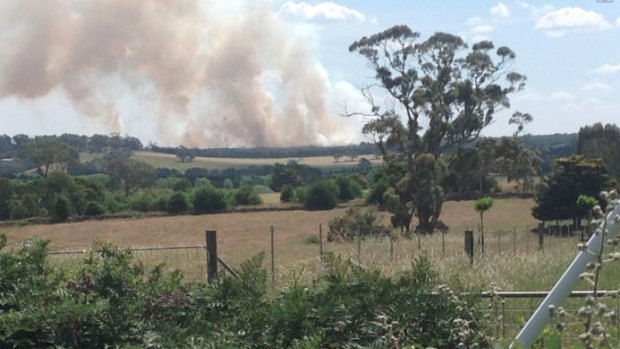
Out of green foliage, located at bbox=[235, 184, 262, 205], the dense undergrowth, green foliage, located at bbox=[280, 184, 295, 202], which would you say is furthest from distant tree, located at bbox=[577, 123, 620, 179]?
the dense undergrowth

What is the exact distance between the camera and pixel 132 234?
36688 mm

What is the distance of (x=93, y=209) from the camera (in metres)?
46.3

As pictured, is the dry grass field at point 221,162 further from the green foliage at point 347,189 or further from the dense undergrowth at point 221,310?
the dense undergrowth at point 221,310

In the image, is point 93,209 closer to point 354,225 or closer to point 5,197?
point 5,197

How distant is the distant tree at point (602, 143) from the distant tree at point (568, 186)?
1262 cm

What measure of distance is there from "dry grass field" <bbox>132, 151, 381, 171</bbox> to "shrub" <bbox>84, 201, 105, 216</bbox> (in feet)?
186

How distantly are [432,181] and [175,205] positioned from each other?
15.8 m

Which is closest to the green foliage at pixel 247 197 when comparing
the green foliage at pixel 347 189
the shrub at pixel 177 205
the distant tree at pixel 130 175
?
the shrub at pixel 177 205

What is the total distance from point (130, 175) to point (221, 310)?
6504 centimetres

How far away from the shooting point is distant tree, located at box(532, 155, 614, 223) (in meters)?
33.5

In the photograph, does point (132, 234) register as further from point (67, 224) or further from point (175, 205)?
point (175, 205)

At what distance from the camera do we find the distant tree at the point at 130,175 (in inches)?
2657

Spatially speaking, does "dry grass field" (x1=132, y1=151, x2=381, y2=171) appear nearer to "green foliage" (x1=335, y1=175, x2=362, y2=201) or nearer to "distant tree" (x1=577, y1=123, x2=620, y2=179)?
"green foliage" (x1=335, y1=175, x2=362, y2=201)

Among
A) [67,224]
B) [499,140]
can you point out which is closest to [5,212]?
[67,224]
